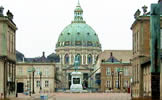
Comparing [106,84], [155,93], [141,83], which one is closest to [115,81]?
[106,84]

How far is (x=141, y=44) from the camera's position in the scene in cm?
5209

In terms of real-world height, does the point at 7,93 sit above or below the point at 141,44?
below

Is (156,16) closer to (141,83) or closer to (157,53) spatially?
(157,53)

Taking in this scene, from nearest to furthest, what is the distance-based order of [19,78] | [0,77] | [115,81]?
[0,77] → [115,81] → [19,78]

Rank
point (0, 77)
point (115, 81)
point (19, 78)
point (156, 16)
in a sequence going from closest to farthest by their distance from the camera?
point (156, 16), point (0, 77), point (115, 81), point (19, 78)

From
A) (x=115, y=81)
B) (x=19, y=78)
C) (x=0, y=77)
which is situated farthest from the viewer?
(x=19, y=78)

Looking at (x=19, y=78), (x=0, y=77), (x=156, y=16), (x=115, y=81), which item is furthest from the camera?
(x=19, y=78)

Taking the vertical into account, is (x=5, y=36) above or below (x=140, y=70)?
above

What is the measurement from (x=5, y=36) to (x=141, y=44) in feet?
46.4

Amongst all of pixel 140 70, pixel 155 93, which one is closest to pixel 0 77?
pixel 140 70

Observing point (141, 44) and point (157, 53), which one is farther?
point (141, 44)

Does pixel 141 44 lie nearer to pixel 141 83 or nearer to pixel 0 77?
pixel 141 83

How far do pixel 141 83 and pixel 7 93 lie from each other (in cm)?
1428

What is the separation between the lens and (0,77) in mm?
50656
